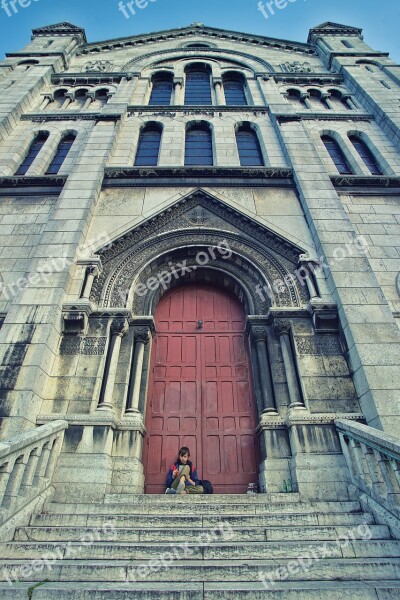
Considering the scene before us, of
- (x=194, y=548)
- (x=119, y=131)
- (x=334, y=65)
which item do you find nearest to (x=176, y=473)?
(x=194, y=548)

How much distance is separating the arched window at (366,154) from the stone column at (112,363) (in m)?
10.0

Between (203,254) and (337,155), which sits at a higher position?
(337,155)

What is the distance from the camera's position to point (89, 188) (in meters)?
9.80

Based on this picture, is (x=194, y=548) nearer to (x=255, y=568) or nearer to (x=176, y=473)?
(x=255, y=568)

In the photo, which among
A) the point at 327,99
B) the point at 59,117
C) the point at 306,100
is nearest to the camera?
the point at 59,117

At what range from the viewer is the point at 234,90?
659 inches

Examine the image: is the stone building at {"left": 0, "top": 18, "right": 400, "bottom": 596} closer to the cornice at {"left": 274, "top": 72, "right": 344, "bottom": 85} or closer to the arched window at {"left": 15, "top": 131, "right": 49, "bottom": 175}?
the arched window at {"left": 15, "top": 131, "right": 49, "bottom": 175}

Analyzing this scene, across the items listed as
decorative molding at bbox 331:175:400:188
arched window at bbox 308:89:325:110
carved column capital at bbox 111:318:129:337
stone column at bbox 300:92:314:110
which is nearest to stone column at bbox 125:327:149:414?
carved column capital at bbox 111:318:129:337

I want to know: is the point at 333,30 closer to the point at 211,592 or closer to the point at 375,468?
the point at 375,468

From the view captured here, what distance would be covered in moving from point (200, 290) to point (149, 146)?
6.89 metres

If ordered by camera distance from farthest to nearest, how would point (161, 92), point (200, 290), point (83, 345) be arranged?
point (161, 92) → point (200, 290) → point (83, 345)

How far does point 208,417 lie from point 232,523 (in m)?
2.91

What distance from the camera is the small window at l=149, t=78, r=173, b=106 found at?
15.8 metres

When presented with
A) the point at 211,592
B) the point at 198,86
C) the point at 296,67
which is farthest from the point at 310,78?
the point at 211,592
